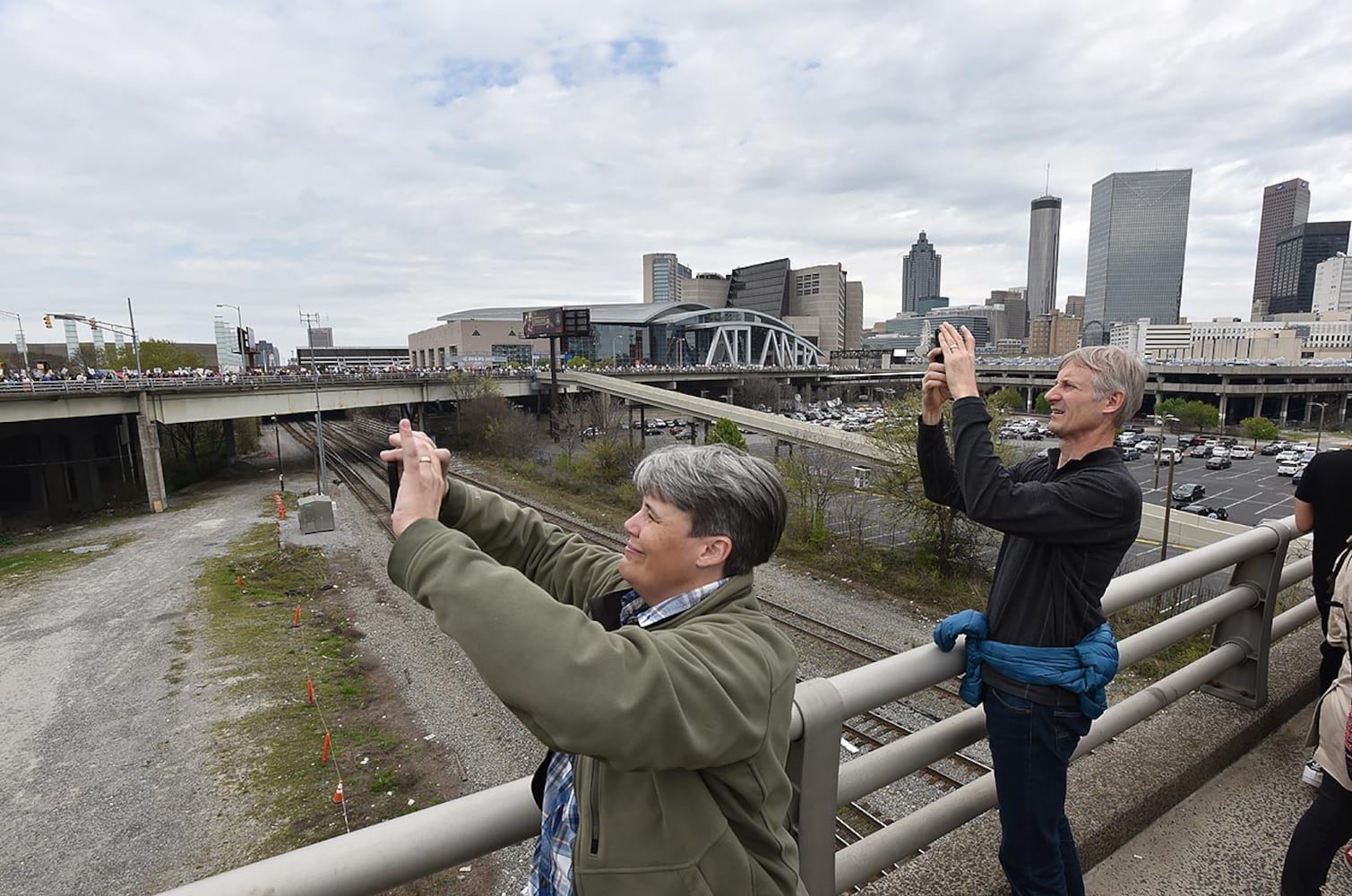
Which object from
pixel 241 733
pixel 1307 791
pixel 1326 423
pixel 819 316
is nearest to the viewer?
pixel 1307 791

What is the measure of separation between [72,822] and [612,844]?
12.2 metres

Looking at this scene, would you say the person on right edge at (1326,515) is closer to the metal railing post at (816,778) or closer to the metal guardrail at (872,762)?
the metal guardrail at (872,762)

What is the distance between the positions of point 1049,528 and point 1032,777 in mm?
833

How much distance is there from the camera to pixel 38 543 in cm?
2550

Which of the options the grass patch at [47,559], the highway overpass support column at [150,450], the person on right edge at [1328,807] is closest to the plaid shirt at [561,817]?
the person on right edge at [1328,807]

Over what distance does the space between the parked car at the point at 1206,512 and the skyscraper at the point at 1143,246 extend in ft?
571

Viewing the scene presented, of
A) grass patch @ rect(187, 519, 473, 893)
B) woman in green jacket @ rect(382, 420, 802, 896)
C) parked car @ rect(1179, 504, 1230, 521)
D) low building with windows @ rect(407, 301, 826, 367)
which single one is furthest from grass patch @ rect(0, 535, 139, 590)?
low building with windows @ rect(407, 301, 826, 367)

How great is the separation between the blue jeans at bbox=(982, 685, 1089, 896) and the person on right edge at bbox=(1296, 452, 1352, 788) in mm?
1832

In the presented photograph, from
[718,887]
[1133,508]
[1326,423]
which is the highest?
[1133,508]

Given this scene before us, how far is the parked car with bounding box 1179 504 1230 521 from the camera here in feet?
88.7

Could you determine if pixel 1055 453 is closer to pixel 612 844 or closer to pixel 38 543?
pixel 612 844

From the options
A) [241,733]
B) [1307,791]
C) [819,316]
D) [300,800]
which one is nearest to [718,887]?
[1307,791]

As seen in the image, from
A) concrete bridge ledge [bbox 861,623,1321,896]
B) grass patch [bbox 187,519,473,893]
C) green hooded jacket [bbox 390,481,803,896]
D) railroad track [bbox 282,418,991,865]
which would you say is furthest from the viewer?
grass patch [bbox 187,519,473,893]

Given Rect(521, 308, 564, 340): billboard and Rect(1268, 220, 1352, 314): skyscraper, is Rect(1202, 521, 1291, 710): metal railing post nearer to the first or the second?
Rect(521, 308, 564, 340): billboard
